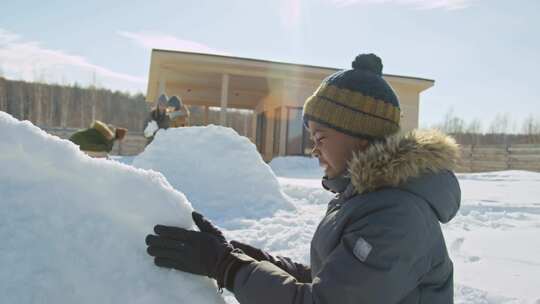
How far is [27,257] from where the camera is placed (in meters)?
1.27

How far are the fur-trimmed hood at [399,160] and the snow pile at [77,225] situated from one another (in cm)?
65

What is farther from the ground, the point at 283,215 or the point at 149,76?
the point at 149,76

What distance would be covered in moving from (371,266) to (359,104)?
Answer: 0.58 metres

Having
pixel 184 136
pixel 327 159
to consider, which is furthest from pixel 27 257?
pixel 184 136

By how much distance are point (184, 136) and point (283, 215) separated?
251 cm

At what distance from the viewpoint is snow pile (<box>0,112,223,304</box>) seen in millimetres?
1252

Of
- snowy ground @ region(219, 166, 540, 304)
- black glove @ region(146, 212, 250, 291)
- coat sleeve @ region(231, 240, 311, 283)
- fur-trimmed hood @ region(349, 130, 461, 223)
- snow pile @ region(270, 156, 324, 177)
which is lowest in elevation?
snow pile @ region(270, 156, 324, 177)

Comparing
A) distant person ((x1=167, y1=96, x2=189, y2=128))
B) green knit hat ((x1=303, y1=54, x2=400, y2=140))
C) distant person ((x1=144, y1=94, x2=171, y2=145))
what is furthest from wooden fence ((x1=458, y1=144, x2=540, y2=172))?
green knit hat ((x1=303, y1=54, x2=400, y2=140))

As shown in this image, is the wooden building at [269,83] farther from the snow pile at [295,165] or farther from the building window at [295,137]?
the snow pile at [295,165]

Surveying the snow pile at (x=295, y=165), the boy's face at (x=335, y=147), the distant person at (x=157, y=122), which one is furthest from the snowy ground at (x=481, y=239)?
the snow pile at (x=295, y=165)

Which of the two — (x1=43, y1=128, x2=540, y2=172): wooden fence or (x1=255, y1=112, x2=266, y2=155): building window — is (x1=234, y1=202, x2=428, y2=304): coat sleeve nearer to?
(x1=255, y1=112, x2=266, y2=155): building window

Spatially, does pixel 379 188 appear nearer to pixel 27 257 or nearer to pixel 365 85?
pixel 365 85

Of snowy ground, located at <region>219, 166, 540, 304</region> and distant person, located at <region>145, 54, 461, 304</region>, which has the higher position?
distant person, located at <region>145, 54, 461, 304</region>

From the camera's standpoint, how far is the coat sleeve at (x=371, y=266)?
1099mm
